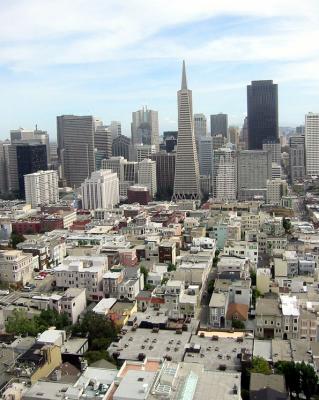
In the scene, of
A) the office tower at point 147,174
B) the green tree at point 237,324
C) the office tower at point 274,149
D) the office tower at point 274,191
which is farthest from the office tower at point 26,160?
the green tree at point 237,324

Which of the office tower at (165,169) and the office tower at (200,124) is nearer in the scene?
the office tower at (165,169)

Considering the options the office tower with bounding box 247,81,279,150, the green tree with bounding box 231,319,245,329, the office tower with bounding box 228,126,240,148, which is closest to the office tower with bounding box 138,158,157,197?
the office tower with bounding box 247,81,279,150

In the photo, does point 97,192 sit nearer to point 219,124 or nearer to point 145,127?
point 145,127

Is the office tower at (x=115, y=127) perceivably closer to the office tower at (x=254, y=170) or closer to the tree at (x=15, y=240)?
the office tower at (x=254, y=170)

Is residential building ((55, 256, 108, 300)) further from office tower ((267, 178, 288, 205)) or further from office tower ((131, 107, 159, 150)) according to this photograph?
office tower ((131, 107, 159, 150))

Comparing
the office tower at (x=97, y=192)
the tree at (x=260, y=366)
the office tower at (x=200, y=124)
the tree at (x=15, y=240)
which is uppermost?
the office tower at (x=200, y=124)

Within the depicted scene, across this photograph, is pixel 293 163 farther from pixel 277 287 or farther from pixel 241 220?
pixel 277 287

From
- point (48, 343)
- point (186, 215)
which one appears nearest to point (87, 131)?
point (186, 215)
